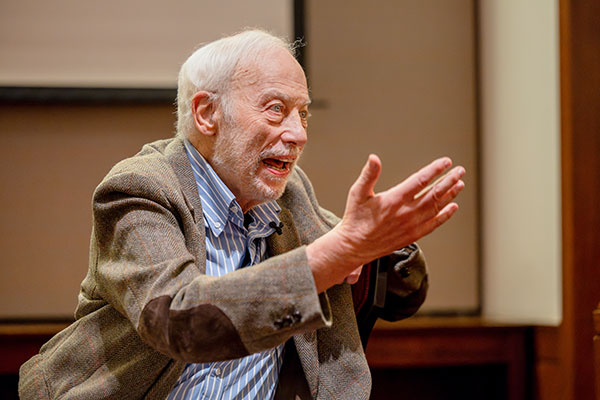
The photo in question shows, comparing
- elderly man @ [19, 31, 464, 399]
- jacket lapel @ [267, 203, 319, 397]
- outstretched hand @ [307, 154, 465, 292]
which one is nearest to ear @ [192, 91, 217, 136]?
elderly man @ [19, 31, 464, 399]

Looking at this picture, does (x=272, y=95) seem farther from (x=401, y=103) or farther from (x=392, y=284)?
(x=401, y=103)

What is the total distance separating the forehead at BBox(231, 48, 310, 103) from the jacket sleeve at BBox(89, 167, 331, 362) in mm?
368

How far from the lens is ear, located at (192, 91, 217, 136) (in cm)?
161

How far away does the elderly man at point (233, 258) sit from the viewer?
112cm

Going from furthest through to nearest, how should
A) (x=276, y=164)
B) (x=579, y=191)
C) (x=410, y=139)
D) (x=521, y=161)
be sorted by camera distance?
(x=410, y=139), (x=521, y=161), (x=579, y=191), (x=276, y=164)

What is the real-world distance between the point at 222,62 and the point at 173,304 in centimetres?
67

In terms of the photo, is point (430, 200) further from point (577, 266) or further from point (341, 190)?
point (341, 190)

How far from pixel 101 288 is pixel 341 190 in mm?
1708

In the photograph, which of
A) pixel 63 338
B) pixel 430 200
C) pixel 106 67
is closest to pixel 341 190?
pixel 106 67

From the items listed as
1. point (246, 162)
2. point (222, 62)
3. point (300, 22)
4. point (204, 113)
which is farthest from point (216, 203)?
point (300, 22)

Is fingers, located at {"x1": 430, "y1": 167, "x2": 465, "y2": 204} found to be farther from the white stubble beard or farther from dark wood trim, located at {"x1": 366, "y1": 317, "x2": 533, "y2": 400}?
dark wood trim, located at {"x1": 366, "y1": 317, "x2": 533, "y2": 400}

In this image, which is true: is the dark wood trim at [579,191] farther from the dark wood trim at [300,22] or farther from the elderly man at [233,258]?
the dark wood trim at [300,22]

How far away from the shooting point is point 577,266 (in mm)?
2420

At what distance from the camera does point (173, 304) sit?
3.76 feet
